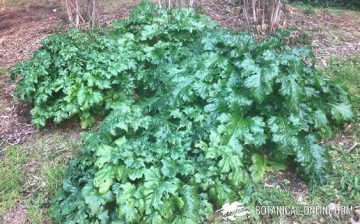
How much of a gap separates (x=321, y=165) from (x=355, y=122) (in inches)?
37.9

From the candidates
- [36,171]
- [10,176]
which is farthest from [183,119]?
[10,176]

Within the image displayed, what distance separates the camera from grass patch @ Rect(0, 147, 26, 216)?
3.51 m

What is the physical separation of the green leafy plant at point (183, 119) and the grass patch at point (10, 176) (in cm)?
41

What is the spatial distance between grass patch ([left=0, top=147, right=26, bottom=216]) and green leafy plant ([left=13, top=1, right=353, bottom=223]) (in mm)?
413

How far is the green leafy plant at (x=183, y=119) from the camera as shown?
2939 millimetres

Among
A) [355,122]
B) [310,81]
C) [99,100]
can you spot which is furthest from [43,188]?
[355,122]

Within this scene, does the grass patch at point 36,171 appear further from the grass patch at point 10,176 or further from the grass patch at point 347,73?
the grass patch at point 347,73

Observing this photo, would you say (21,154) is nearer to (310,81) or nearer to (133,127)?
(133,127)

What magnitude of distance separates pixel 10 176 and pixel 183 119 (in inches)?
68.1

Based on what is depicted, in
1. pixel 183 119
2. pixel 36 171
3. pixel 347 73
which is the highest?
pixel 183 119

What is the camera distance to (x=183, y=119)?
3371 mm

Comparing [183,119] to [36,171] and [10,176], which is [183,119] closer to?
[36,171]

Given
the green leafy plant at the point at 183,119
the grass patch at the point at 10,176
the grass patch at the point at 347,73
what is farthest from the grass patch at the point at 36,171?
the grass patch at the point at 347,73

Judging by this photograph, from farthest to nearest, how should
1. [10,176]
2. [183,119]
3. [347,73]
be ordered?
[347,73] < [10,176] < [183,119]
